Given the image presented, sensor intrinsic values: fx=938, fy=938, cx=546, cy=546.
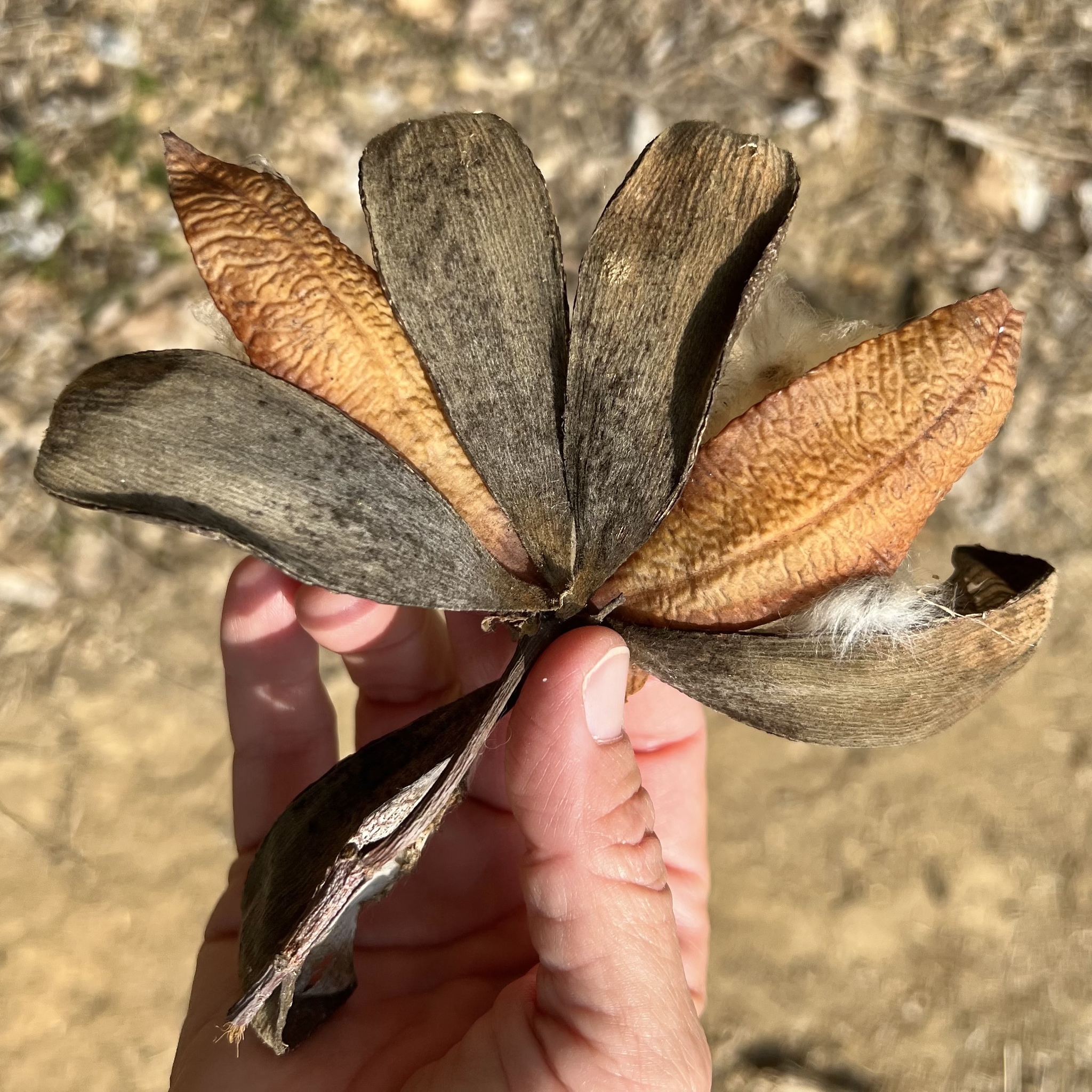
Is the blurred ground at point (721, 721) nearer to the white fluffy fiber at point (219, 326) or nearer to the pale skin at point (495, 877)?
the pale skin at point (495, 877)

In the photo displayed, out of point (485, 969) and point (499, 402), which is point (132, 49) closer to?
point (499, 402)

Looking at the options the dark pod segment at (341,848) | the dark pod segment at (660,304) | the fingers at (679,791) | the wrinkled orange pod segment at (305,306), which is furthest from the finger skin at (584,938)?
the fingers at (679,791)

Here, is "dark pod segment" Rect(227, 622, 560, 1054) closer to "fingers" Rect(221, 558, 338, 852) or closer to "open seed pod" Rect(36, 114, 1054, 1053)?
"open seed pod" Rect(36, 114, 1054, 1053)

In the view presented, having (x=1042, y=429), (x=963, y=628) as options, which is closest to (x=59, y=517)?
(x=963, y=628)

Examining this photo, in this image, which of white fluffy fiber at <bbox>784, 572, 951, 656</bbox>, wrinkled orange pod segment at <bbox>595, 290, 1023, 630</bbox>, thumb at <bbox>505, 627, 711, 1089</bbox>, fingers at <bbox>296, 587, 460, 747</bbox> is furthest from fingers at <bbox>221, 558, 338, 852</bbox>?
white fluffy fiber at <bbox>784, 572, 951, 656</bbox>

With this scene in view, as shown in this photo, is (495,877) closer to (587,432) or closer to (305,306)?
(587,432)
